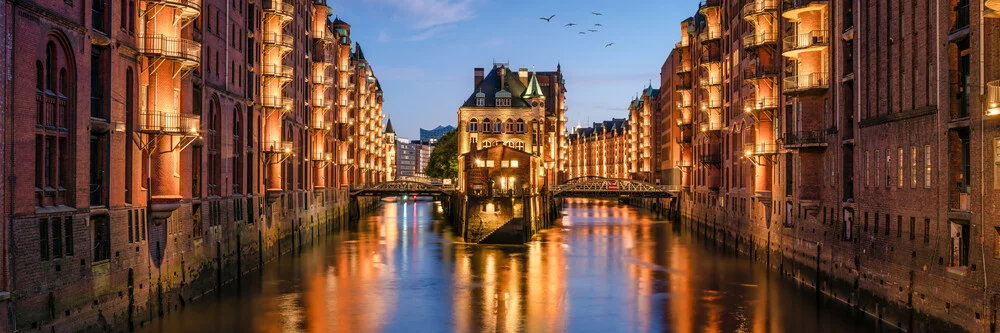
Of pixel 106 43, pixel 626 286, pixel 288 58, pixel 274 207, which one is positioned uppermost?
pixel 288 58

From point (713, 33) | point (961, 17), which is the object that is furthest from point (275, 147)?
point (961, 17)

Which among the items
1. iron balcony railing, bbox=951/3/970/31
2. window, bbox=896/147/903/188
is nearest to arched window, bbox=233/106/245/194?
window, bbox=896/147/903/188

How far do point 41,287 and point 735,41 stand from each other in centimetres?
5823

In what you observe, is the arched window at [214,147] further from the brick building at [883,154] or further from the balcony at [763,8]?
the balcony at [763,8]

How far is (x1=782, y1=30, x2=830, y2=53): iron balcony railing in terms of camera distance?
44.2 meters

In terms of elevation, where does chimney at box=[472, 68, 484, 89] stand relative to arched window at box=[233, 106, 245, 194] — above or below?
above

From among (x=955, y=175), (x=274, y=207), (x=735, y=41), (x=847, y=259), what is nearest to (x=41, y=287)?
(x=955, y=175)

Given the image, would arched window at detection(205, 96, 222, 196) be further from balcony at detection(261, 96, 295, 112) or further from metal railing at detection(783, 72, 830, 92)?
metal railing at detection(783, 72, 830, 92)

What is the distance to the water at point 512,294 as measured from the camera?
1473 inches

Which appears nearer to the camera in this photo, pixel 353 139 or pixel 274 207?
pixel 274 207

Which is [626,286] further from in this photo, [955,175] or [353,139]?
[353,139]

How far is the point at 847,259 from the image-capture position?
3919 cm

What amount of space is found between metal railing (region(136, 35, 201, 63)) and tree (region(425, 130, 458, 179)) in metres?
106

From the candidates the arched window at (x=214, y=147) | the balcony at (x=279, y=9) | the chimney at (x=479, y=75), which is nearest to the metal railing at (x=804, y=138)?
the arched window at (x=214, y=147)
